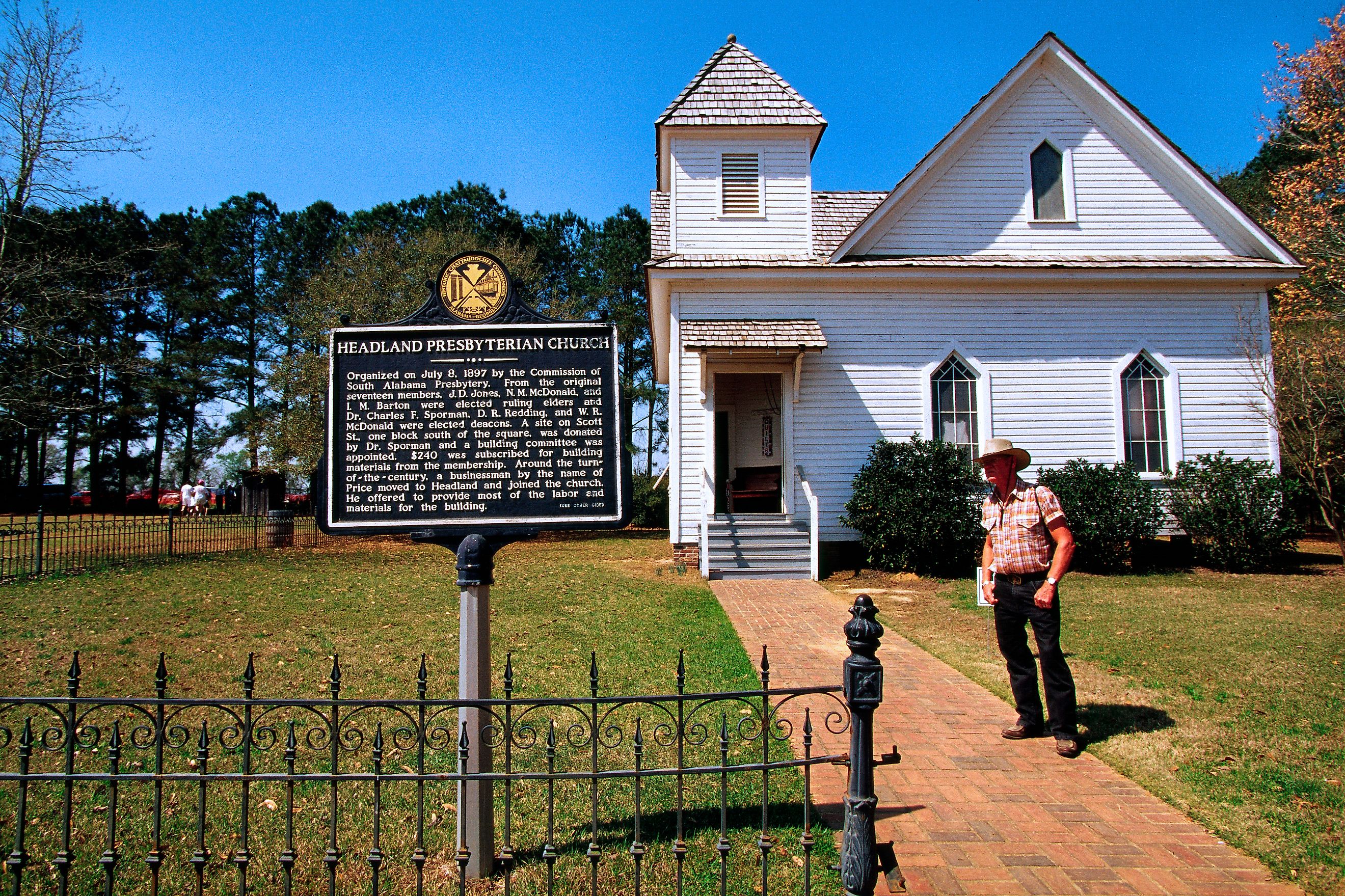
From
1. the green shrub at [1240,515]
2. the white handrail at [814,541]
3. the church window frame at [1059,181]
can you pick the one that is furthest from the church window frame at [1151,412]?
the white handrail at [814,541]

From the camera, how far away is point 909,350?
15930 millimetres

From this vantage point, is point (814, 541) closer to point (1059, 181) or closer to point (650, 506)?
point (1059, 181)

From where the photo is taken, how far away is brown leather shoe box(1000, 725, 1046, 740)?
558 centimetres

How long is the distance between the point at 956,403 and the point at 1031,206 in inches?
188

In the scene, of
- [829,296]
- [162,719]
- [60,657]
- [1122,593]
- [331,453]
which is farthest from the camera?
[829,296]

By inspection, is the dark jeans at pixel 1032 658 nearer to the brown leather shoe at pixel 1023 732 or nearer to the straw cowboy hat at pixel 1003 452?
the brown leather shoe at pixel 1023 732

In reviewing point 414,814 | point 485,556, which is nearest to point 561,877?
point 414,814

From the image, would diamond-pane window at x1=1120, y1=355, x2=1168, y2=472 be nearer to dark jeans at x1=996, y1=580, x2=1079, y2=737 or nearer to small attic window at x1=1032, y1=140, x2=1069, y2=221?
small attic window at x1=1032, y1=140, x2=1069, y2=221

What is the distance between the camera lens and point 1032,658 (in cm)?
562

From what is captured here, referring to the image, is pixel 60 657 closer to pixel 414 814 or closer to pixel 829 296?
pixel 414 814

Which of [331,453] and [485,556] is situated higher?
[331,453]

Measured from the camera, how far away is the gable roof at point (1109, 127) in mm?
15984

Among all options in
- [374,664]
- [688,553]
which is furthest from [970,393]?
[374,664]

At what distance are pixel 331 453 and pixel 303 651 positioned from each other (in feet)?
17.0
